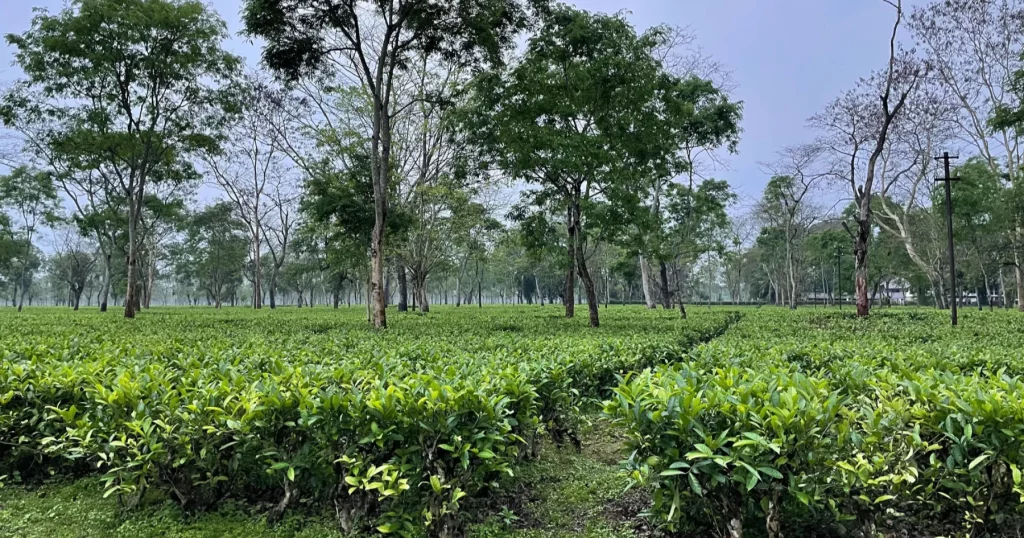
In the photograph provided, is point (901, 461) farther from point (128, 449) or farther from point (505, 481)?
point (128, 449)

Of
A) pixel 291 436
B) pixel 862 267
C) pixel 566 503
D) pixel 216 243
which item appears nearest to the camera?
pixel 291 436

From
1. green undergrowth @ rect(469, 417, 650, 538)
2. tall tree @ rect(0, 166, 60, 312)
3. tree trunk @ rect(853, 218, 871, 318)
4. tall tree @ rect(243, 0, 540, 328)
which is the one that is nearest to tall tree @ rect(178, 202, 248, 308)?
tall tree @ rect(0, 166, 60, 312)

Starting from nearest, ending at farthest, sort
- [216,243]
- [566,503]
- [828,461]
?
[828,461]
[566,503]
[216,243]

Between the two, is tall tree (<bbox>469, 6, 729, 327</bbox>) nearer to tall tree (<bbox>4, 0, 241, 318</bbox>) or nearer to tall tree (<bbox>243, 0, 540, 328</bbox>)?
tall tree (<bbox>243, 0, 540, 328</bbox>)

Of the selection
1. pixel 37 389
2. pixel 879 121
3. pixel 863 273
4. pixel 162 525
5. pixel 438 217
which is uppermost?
pixel 879 121

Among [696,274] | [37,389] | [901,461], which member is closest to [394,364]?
[37,389]

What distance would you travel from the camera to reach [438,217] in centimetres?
2405

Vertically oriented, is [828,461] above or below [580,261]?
below

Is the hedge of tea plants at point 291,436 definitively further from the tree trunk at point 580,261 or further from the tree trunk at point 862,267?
the tree trunk at point 862,267

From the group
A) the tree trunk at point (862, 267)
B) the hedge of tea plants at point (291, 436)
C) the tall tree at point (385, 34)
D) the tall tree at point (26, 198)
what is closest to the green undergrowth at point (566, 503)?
the hedge of tea plants at point (291, 436)

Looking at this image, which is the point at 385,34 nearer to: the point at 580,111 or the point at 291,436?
the point at 580,111

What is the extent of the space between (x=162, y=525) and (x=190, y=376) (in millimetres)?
1081

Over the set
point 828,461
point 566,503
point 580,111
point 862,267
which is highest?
point 580,111

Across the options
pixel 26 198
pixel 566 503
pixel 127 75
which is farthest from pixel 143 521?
pixel 26 198
